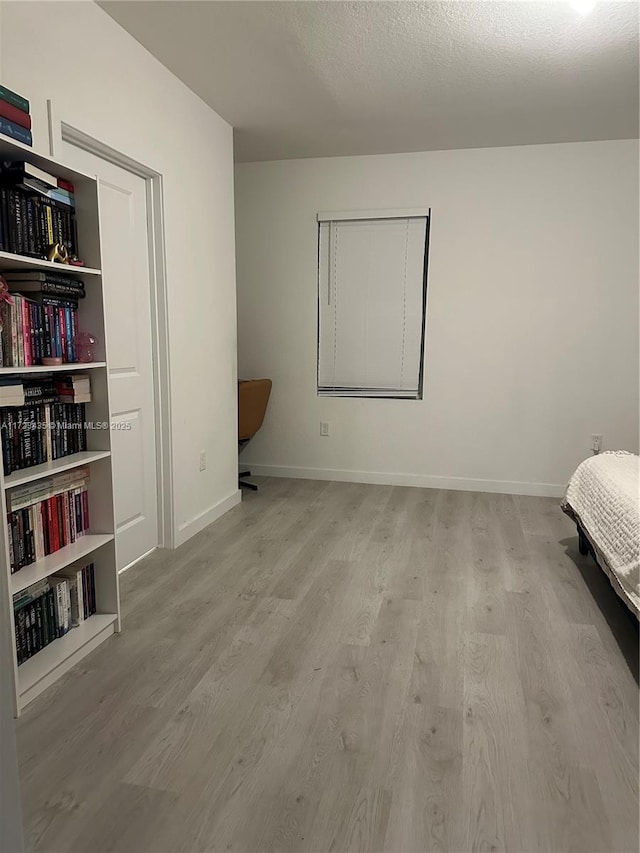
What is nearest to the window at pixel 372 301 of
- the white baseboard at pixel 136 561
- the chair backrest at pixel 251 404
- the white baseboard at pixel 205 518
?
the chair backrest at pixel 251 404

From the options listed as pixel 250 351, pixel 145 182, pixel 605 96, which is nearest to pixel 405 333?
pixel 250 351

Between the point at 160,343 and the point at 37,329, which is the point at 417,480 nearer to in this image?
the point at 160,343

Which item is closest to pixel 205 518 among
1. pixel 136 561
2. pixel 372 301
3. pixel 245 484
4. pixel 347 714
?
pixel 136 561

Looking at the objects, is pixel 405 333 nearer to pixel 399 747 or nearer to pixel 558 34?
pixel 558 34

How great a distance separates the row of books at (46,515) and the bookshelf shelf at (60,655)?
0.34 meters

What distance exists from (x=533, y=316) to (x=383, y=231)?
Answer: 52.5 inches

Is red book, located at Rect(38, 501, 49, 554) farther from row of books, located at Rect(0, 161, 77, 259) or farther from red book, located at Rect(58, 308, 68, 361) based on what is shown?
row of books, located at Rect(0, 161, 77, 259)

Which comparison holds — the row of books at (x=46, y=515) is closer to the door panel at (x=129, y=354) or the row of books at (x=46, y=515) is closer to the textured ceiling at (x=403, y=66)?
the door panel at (x=129, y=354)

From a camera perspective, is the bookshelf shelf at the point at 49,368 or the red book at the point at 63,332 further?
the red book at the point at 63,332

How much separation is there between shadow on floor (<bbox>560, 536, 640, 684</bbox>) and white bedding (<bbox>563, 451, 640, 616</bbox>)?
0.22 m

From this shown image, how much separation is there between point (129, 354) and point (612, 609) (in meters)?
2.63

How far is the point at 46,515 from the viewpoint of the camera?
2.10m

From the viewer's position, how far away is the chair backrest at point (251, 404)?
435 cm

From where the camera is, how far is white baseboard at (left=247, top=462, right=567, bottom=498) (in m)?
4.50
